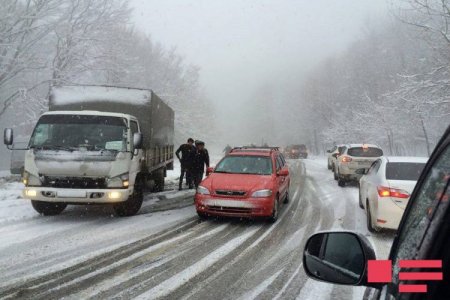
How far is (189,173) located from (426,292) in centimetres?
1387

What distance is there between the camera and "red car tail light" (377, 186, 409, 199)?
716 cm

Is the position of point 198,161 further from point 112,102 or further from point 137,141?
point 137,141

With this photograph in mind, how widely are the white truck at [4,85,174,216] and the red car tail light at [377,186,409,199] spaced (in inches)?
208

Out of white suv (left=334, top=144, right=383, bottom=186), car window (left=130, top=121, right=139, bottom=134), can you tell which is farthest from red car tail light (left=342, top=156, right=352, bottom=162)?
car window (left=130, top=121, right=139, bottom=134)

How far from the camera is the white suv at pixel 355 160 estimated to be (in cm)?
1566

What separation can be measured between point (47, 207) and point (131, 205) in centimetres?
201

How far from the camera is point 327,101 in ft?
191

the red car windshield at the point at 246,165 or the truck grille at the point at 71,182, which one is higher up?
the red car windshield at the point at 246,165

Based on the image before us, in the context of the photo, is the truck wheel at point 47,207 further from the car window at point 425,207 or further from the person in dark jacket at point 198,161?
the car window at point 425,207

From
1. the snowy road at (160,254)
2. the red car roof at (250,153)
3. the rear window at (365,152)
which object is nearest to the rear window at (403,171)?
the snowy road at (160,254)

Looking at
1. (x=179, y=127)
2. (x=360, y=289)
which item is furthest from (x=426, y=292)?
(x=179, y=127)

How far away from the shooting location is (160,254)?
624 cm

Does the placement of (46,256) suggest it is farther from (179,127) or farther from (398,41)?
(398,41)

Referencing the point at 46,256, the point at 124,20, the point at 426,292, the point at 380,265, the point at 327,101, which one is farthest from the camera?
the point at 327,101
